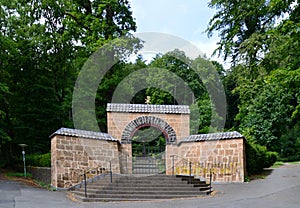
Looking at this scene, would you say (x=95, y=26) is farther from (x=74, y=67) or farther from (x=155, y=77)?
(x=155, y=77)

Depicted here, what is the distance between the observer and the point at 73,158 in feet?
41.3

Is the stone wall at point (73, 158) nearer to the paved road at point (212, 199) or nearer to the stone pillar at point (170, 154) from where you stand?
the paved road at point (212, 199)

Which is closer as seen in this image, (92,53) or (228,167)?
(228,167)

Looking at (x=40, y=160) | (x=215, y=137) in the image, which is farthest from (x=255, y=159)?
(x=40, y=160)

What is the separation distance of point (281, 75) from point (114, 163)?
743 cm

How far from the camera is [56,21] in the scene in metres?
21.8

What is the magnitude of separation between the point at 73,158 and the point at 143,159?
4.51 meters

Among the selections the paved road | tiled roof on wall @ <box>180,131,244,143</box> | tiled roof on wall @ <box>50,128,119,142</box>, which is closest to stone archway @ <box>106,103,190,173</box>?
tiled roof on wall @ <box>180,131,244,143</box>

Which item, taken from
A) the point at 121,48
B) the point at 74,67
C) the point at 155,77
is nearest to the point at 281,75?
the point at 121,48

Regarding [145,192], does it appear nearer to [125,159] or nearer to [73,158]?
[73,158]

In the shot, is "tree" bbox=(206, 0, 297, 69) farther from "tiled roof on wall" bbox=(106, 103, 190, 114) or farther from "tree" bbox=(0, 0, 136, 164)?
"tree" bbox=(0, 0, 136, 164)

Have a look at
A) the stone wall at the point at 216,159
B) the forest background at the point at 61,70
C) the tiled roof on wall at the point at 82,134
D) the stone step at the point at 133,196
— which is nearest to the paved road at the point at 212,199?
the stone step at the point at 133,196

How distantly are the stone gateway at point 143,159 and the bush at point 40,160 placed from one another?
8.32 ft

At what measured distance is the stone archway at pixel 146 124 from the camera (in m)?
15.3
